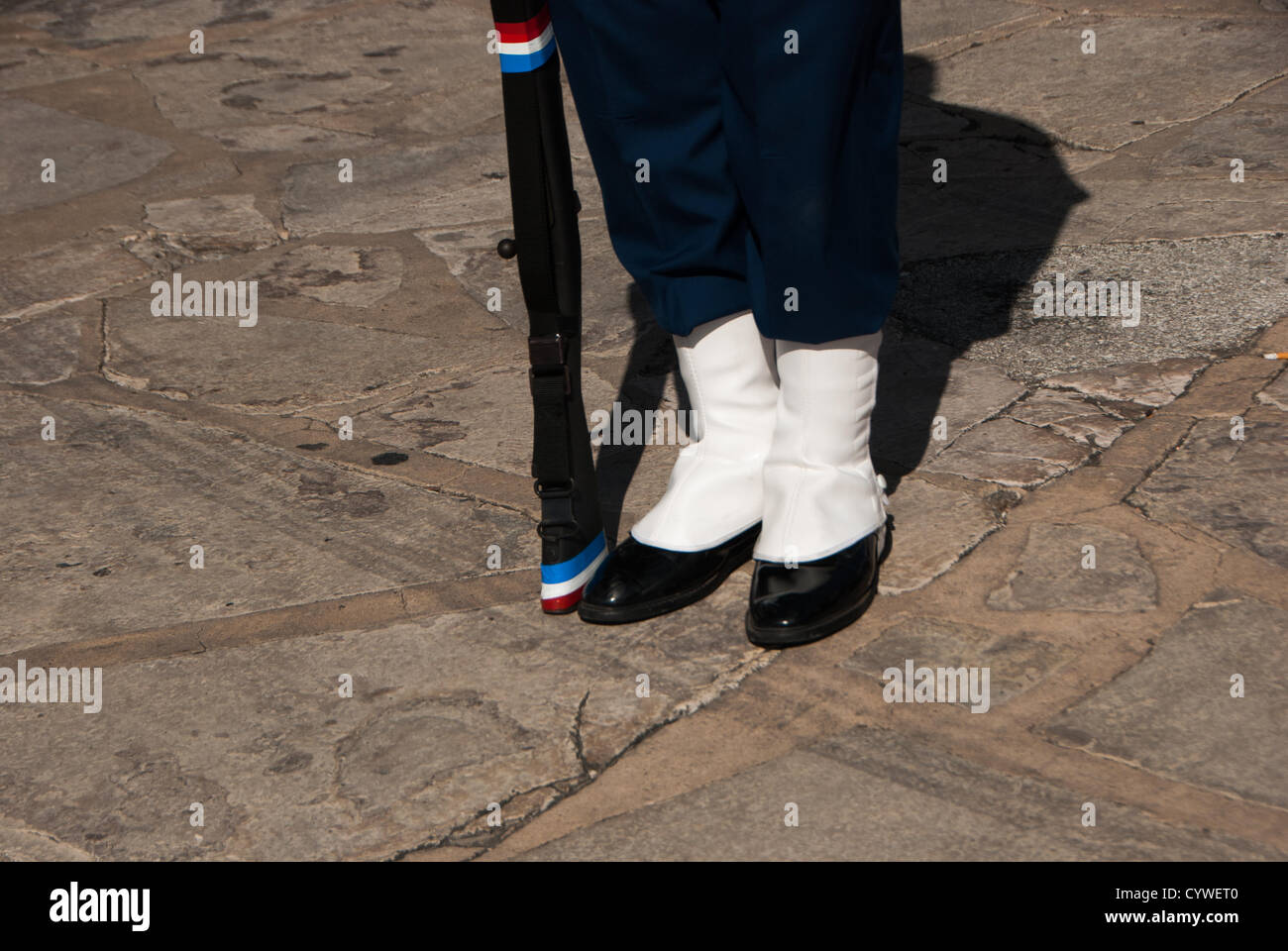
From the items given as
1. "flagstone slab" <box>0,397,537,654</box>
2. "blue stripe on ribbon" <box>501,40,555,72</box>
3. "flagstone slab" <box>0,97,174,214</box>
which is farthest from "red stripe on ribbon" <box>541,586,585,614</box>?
"flagstone slab" <box>0,97,174,214</box>

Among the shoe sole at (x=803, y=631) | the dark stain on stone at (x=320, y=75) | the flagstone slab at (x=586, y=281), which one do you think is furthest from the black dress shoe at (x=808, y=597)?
the dark stain on stone at (x=320, y=75)

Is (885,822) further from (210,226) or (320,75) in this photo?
(320,75)

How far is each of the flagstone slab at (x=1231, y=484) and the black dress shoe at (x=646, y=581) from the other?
555 mm

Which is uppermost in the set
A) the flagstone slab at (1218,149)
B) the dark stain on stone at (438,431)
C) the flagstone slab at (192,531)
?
the flagstone slab at (1218,149)

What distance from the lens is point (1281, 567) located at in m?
1.57

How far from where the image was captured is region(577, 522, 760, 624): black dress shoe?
1.59m

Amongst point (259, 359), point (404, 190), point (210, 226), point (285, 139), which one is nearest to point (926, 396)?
point (259, 359)

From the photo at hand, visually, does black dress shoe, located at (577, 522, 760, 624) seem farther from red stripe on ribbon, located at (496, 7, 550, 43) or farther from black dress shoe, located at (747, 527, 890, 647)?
red stripe on ribbon, located at (496, 7, 550, 43)

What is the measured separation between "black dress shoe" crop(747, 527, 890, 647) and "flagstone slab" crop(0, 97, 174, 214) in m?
2.22

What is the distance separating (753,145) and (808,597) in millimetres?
495

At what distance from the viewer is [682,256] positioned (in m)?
1.55

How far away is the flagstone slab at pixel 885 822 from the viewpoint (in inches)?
47.9

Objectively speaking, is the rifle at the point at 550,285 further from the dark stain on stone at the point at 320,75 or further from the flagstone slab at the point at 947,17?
the dark stain on stone at the point at 320,75

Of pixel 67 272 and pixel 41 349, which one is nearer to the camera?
pixel 41 349
